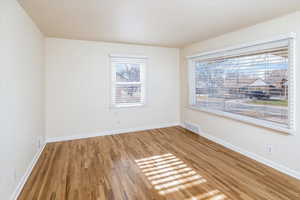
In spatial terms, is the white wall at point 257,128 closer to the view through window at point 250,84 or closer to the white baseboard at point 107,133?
the view through window at point 250,84

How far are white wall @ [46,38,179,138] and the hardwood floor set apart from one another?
0.67 metres

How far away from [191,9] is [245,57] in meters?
1.56

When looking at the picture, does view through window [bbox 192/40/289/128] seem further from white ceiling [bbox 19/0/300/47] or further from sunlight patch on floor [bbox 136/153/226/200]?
sunlight patch on floor [bbox 136/153/226/200]

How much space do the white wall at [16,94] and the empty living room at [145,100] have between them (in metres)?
0.02

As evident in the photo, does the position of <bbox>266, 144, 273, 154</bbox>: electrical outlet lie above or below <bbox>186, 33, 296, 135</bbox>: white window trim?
below

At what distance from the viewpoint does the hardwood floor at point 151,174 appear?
206 centimetres

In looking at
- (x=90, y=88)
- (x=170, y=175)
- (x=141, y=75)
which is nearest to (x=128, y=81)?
(x=141, y=75)

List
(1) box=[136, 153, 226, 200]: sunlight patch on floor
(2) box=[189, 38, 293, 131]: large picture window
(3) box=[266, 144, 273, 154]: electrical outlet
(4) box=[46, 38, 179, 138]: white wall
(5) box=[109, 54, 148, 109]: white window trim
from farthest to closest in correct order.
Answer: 1. (5) box=[109, 54, 148, 109]: white window trim
2. (4) box=[46, 38, 179, 138]: white wall
3. (3) box=[266, 144, 273, 154]: electrical outlet
4. (2) box=[189, 38, 293, 131]: large picture window
5. (1) box=[136, 153, 226, 200]: sunlight patch on floor

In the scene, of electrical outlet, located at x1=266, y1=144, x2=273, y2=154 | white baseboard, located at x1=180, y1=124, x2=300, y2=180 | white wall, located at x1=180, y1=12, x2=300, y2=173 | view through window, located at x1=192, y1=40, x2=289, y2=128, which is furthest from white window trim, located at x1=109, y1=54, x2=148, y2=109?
electrical outlet, located at x1=266, y1=144, x2=273, y2=154

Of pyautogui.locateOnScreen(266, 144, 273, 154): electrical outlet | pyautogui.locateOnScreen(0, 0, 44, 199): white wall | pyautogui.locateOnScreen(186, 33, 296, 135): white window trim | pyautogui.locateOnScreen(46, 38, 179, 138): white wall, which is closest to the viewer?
pyautogui.locateOnScreen(0, 0, 44, 199): white wall

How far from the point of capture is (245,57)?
3.16 m

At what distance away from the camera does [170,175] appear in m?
2.49

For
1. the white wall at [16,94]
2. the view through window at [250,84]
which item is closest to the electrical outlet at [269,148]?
the view through window at [250,84]

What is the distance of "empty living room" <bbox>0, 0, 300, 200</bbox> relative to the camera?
2117 mm
